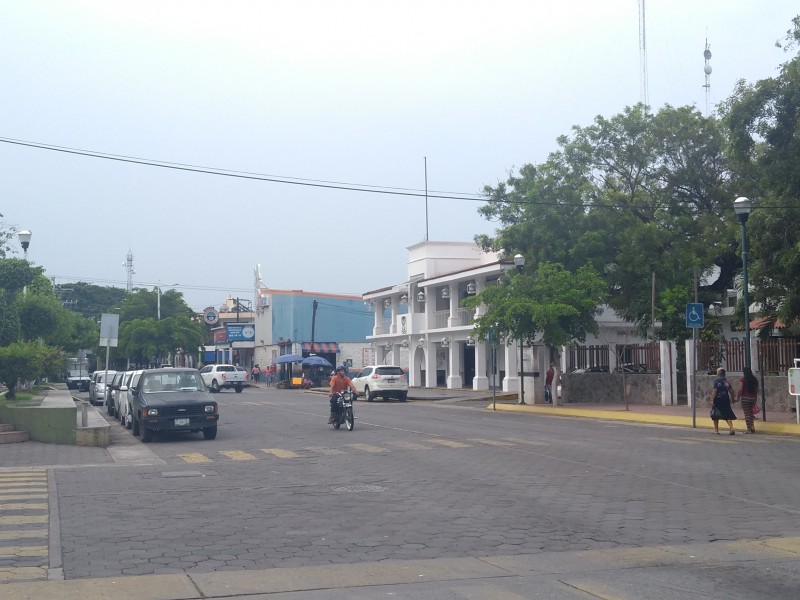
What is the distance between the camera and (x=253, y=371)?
257ft

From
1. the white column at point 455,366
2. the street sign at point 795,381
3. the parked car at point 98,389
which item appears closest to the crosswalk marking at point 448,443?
the street sign at point 795,381

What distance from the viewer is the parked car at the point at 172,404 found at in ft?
70.3

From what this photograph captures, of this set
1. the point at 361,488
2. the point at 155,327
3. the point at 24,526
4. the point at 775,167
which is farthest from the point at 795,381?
the point at 155,327

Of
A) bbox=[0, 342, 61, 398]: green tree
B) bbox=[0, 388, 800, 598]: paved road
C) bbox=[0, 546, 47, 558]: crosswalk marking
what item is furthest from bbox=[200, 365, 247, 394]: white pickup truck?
bbox=[0, 546, 47, 558]: crosswalk marking

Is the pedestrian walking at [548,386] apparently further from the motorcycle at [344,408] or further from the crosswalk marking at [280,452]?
the crosswalk marking at [280,452]

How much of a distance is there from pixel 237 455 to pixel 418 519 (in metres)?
8.25

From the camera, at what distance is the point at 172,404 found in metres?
21.6

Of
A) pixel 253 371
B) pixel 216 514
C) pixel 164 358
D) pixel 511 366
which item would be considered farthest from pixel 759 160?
pixel 253 371

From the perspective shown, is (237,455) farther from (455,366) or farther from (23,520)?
(455,366)

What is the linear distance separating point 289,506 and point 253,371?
6758 centimetres

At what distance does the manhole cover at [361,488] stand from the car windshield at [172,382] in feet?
33.9

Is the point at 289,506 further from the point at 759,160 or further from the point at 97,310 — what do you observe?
the point at 97,310

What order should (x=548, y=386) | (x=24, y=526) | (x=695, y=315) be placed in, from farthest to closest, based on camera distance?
(x=548, y=386) < (x=695, y=315) < (x=24, y=526)

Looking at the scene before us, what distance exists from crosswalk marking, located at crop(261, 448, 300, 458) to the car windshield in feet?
14.5
